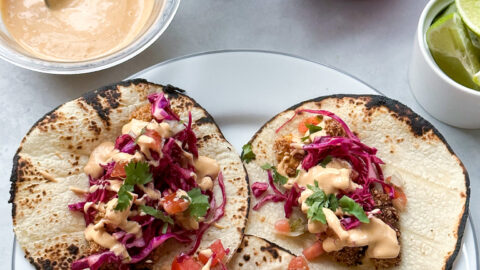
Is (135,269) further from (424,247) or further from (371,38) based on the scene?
(371,38)

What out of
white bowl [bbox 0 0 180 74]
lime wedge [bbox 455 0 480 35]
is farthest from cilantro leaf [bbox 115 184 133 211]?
lime wedge [bbox 455 0 480 35]

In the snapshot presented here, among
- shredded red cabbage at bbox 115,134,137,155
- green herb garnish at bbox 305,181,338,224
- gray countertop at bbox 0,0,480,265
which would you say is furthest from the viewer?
gray countertop at bbox 0,0,480,265

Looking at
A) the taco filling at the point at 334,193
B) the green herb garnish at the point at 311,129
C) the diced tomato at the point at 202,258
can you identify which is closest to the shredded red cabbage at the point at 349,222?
the taco filling at the point at 334,193

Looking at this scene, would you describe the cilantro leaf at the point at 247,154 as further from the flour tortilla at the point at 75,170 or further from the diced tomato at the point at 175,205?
the diced tomato at the point at 175,205

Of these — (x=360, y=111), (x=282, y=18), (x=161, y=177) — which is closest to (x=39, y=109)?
(x=161, y=177)

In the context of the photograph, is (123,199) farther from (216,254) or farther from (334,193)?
(334,193)

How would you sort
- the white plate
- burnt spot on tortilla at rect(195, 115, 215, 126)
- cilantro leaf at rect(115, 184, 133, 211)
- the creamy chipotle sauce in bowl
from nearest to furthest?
cilantro leaf at rect(115, 184, 133, 211) → burnt spot on tortilla at rect(195, 115, 215, 126) → the white plate → the creamy chipotle sauce in bowl

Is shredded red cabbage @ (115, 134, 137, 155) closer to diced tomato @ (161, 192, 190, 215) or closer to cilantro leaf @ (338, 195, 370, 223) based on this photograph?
diced tomato @ (161, 192, 190, 215)

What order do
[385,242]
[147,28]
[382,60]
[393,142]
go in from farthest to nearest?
[382,60] → [147,28] → [393,142] → [385,242]
